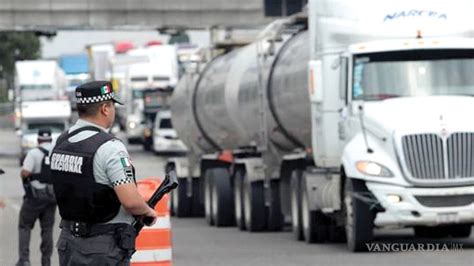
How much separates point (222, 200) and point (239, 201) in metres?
0.93

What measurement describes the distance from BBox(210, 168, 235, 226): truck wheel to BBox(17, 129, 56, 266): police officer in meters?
9.52

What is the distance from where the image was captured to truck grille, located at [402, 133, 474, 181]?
60.5 ft

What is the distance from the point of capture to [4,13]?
61594 mm

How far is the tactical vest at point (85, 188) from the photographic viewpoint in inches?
361

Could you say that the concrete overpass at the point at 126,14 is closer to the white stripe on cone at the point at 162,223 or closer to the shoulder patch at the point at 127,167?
the white stripe on cone at the point at 162,223

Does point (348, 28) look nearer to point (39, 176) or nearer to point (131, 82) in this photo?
point (39, 176)

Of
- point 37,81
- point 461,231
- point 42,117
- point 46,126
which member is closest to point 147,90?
point 37,81

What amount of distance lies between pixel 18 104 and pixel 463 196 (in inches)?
1729

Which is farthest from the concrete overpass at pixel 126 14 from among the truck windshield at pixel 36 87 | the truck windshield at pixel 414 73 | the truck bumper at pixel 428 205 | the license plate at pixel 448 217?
the license plate at pixel 448 217

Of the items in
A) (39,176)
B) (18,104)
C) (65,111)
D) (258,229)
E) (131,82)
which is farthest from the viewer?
(131,82)

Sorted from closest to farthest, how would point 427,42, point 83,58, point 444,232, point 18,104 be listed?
point 427,42
point 444,232
point 18,104
point 83,58

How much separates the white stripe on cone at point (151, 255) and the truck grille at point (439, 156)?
5139 mm

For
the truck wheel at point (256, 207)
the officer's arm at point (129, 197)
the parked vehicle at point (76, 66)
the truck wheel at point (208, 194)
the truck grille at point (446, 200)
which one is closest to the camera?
the officer's arm at point (129, 197)

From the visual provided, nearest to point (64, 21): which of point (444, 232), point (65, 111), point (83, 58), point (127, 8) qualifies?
point (127, 8)
